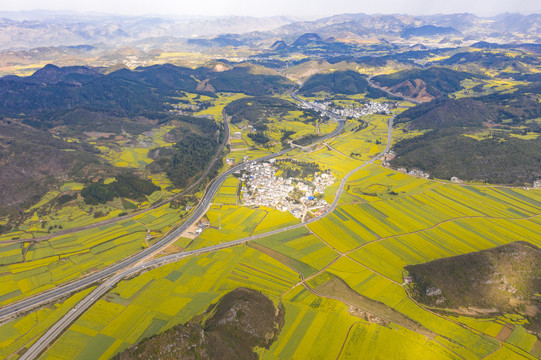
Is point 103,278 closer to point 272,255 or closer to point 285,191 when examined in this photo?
point 272,255

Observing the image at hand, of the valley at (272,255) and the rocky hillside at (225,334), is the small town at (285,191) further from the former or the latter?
the rocky hillside at (225,334)

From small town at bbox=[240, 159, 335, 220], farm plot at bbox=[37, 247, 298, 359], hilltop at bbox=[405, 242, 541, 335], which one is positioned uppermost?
hilltop at bbox=[405, 242, 541, 335]

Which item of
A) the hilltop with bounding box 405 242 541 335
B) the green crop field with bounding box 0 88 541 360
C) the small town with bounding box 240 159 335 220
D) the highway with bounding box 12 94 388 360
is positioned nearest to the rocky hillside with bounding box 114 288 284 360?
the green crop field with bounding box 0 88 541 360

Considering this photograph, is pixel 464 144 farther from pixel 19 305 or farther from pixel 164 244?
pixel 19 305

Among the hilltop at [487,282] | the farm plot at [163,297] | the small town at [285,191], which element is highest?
the hilltop at [487,282]

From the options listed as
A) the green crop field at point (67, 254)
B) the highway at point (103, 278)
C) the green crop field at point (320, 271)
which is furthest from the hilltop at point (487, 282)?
the green crop field at point (67, 254)

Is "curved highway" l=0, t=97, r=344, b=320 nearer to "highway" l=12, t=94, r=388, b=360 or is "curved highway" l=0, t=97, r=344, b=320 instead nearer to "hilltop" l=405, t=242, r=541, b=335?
"highway" l=12, t=94, r=388, b=360

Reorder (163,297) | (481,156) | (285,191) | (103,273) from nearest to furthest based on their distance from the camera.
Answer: (163,297)
(103,273)
(285,191)
(481,156)

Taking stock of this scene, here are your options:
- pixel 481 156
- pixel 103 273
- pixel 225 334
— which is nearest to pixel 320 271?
pixel 225 334

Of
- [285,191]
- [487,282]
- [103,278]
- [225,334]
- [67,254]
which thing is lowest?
[285,191]

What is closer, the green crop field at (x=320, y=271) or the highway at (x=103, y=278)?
the green crop field at (x=320, y=271)
